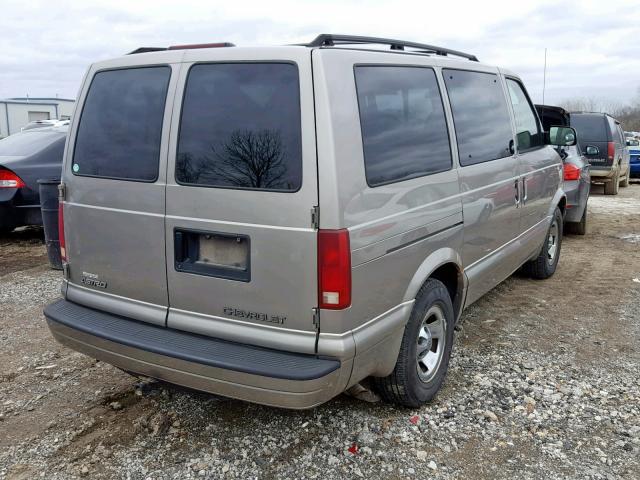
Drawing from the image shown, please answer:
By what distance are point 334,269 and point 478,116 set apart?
81.8 inches

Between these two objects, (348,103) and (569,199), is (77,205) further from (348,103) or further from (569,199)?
(569,199)

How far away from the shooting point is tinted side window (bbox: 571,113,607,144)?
12758 millimetres

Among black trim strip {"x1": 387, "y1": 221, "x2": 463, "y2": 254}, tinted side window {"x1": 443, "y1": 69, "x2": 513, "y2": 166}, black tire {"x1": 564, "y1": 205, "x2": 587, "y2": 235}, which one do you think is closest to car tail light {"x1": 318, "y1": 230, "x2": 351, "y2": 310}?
black trim strip {"x1": 387, "y1": 221, "x2": 463, "y2": 254}

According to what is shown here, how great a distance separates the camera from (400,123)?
3246 millimetres

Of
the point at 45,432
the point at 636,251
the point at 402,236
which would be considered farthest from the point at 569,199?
the point at 45,432

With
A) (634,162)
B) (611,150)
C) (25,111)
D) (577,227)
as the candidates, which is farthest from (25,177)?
(25,111)

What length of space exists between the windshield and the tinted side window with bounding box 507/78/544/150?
6356 millimetres

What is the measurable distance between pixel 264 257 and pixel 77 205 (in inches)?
51.6

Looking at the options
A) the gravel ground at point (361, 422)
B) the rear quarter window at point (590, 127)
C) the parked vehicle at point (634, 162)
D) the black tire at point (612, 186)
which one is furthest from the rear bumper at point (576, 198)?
the parked vehicle at point (634, 162)

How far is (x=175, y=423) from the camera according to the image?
3.50 metres

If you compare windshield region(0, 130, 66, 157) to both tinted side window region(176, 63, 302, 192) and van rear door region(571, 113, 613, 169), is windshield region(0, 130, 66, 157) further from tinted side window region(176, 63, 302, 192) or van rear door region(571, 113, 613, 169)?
van rear door region(571, 113, 613, 169)

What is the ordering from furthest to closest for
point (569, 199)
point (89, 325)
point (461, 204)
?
point (569, 199), point (461, 204), point (89, 325)

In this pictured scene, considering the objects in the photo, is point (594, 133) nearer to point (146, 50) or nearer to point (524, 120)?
point (524, 120)

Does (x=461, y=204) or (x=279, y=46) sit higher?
(x=279, y=46)
